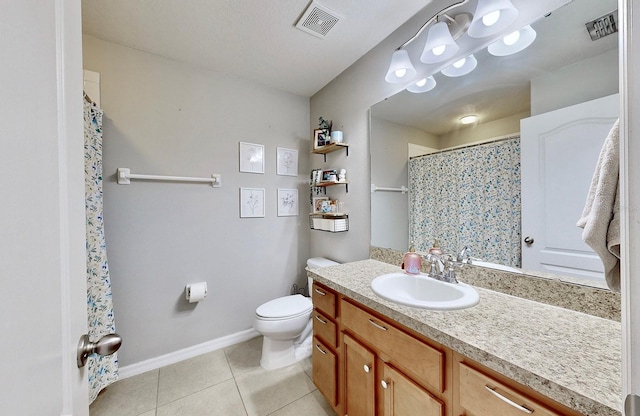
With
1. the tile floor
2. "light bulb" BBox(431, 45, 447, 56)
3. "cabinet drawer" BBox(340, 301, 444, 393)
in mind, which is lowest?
the tile floor

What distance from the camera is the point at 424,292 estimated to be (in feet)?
4.27

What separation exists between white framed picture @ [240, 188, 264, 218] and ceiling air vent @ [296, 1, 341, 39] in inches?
53.1

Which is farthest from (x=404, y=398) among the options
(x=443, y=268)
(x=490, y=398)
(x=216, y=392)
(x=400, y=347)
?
(x=216, y=392)

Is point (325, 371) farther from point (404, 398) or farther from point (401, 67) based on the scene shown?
point (401, 67)

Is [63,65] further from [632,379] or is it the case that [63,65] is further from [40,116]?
[632,379]

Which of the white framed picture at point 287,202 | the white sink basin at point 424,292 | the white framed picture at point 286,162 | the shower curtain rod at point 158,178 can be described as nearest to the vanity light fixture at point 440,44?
the white sink basin at point 424,292

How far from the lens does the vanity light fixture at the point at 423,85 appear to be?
1.51 m

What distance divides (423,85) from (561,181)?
0.95 m

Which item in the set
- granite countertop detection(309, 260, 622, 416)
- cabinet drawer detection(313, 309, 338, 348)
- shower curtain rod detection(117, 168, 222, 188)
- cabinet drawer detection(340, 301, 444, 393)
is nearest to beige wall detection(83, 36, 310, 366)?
shower curtain rod detection(117, 168, 222, 188)

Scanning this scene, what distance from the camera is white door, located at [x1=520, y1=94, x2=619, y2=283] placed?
3.00 ft

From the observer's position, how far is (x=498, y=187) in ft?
3.94

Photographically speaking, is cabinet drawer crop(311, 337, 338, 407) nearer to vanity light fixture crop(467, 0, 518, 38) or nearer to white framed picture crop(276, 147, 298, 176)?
white framed picture crop(276, 147, 298, 176)

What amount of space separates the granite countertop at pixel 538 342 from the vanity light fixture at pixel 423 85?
1.24m

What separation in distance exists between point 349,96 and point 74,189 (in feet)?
6.60
